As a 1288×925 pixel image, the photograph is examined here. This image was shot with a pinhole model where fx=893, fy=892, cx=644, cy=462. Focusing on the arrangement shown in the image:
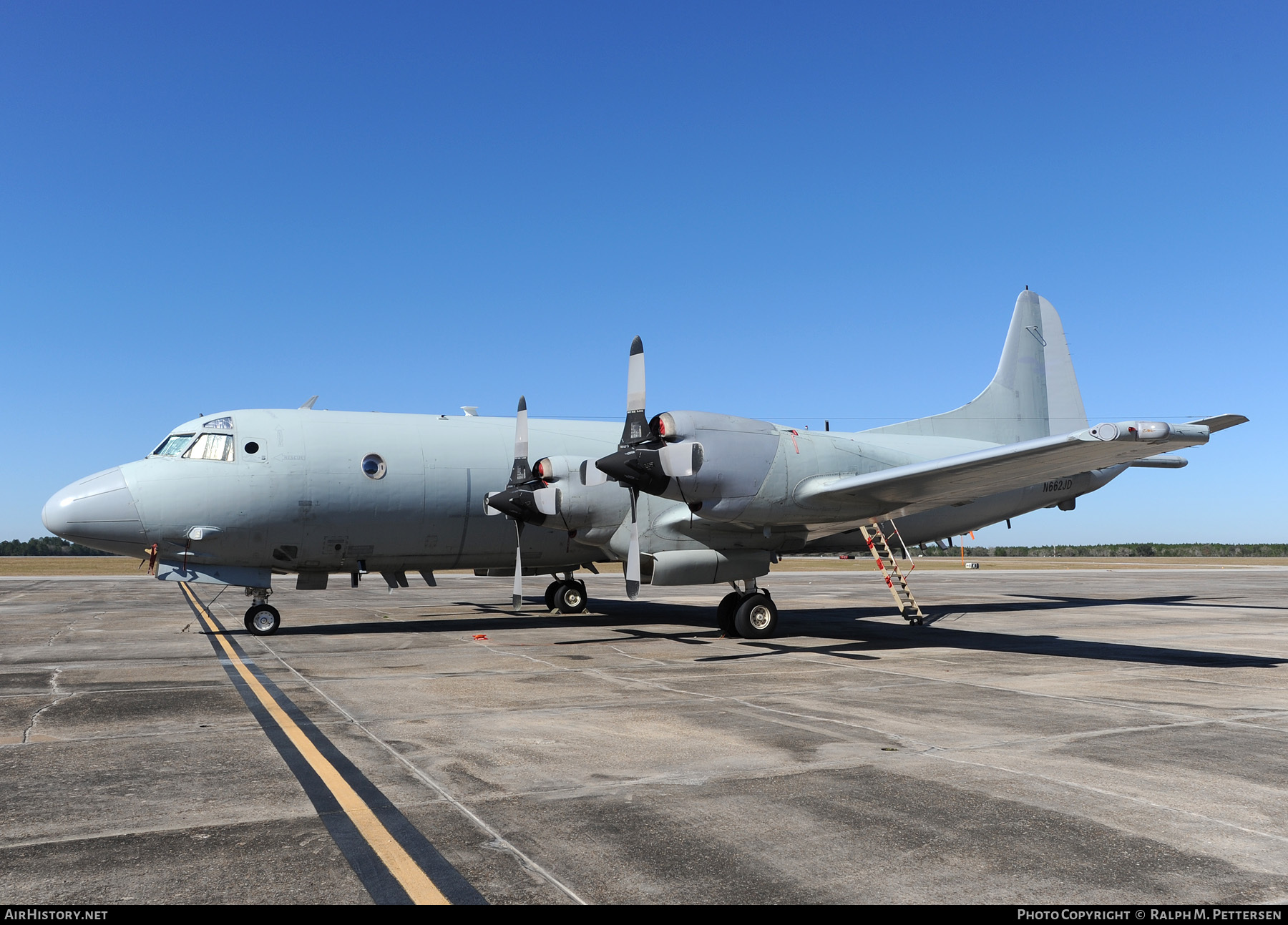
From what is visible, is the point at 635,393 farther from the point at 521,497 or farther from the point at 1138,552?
the point at 1138,552

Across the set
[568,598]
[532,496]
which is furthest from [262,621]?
[568,598]

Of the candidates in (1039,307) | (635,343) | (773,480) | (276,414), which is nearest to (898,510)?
(773,480)

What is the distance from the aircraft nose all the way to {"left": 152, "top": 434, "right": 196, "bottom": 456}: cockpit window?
2.98 feet

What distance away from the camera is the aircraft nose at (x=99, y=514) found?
613 inches

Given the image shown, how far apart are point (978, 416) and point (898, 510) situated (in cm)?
677

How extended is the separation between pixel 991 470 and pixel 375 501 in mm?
11179

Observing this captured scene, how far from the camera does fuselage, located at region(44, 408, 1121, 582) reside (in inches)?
621

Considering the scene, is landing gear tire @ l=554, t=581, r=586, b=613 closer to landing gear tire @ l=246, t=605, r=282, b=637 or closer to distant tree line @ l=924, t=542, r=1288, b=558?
landing gear tire @ l=246, t=605, r=282, b=637

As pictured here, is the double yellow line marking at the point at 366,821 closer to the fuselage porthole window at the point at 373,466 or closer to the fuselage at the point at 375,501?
the fuselage at the point at 375,501

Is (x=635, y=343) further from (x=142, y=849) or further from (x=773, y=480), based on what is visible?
(x=142, y=849)

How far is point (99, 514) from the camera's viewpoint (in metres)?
15.6

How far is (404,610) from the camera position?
24.3m

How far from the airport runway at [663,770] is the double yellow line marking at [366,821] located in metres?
Answer: 0.07

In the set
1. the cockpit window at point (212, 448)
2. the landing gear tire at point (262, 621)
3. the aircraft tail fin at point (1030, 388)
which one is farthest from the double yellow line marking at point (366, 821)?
the aircraft tail fin at point (1030, 388)
